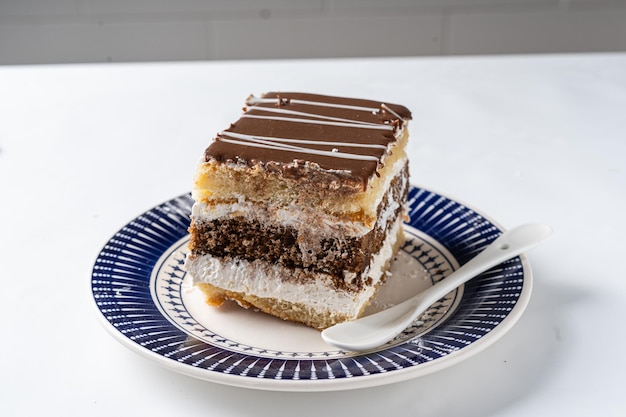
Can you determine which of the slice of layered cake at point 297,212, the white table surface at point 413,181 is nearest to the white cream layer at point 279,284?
the slice of layered cake at point 297,212

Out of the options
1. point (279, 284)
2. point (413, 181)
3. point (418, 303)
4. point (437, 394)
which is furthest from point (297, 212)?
point (413, 181)

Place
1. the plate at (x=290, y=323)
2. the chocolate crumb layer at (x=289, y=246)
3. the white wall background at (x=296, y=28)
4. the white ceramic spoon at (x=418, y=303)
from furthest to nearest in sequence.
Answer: the white wall background at (x=296, y=28), the chocolate crumb layer at (x=289, y=246), the white ceramic spoon at (x=418, y=303), the plate at (x=290, y=323)

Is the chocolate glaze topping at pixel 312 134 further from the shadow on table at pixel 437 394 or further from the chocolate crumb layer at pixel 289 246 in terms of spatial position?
the shadow on table at pixel 437 394

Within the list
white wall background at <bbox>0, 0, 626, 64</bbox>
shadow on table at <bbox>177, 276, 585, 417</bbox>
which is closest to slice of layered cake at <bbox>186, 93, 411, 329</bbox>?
shadow on table at <bbox>177, 276, 585, 417</bbox>

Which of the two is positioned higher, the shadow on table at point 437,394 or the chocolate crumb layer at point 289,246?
the chocolate crumb layer at point 289,246

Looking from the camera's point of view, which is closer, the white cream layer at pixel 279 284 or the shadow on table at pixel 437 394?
the shadow on table at pixel 437 394

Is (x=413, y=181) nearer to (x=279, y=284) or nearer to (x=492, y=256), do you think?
(x=492, y=256)
